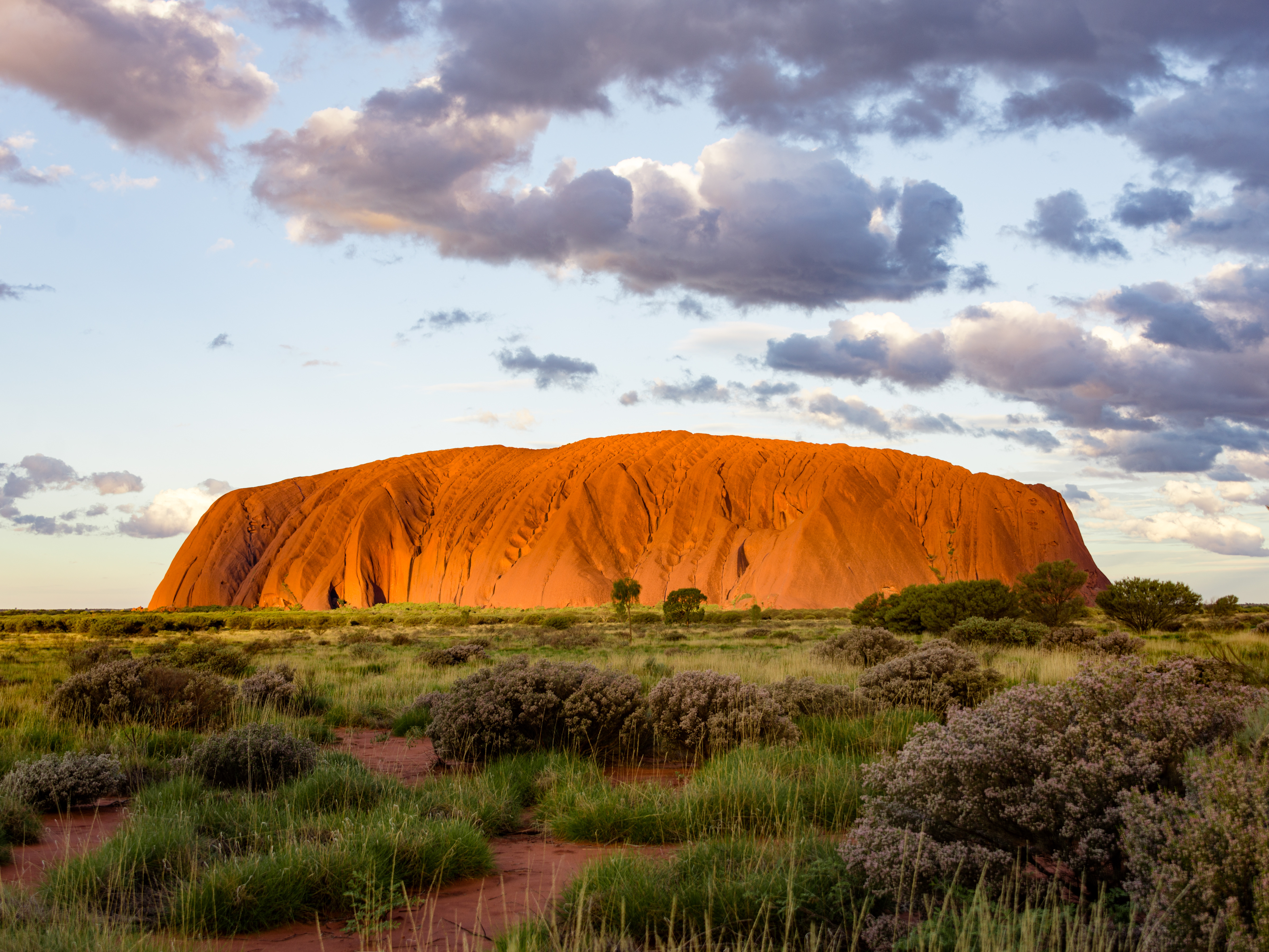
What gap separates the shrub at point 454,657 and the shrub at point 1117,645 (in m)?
13.8

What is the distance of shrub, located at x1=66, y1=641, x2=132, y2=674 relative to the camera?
52.5 ft

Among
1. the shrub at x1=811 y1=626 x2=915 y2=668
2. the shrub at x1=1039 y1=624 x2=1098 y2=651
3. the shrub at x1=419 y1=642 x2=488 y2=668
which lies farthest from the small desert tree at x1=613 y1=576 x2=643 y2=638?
the shrub at x1=811 y1=626 x2=915 y2=668

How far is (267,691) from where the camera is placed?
12.1m

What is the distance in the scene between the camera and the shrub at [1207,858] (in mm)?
2854

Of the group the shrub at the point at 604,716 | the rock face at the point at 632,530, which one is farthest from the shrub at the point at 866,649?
the rock face at the point at 632,530

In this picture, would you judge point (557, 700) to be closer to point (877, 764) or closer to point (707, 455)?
point (877, 764)

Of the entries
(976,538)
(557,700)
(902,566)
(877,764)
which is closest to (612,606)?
(902,566)

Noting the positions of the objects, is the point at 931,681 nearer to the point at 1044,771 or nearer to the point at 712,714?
the point at 712,714

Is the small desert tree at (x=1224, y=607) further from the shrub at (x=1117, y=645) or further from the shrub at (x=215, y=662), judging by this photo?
the shrub at (x=215, y=662)

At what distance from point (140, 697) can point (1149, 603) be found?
2940cm

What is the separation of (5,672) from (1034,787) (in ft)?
70.6

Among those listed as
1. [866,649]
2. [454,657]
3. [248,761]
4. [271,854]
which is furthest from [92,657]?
[866,649]

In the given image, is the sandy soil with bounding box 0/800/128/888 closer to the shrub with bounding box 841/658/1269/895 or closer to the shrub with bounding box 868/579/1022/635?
the shrub with bounding box 841/658/1269/895

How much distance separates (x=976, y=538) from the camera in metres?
79.1
